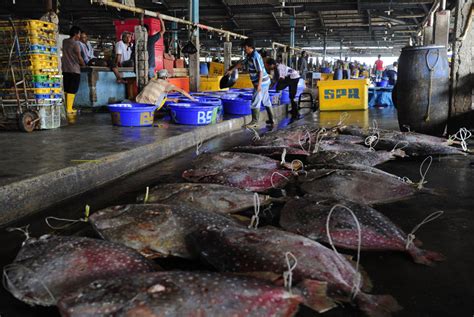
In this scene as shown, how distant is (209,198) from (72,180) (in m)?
1.98

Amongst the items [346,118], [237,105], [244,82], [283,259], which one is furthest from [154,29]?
[283,259]

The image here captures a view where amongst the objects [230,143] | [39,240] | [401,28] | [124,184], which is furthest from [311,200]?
[401,28]

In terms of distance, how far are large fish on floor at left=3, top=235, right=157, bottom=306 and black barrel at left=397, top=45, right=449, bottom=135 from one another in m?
7.18

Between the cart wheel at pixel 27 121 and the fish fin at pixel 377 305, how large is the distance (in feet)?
22.4

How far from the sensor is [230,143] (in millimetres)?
8688

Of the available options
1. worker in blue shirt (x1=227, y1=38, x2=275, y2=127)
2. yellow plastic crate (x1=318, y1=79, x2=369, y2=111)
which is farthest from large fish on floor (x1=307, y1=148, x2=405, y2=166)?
yellow plastic crate (x1=318, y1=79, x2=369, y2=111)

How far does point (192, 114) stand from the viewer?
30.3 ft

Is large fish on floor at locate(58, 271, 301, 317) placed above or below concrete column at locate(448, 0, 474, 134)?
below

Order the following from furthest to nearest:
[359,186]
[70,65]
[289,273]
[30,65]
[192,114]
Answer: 1. [70,65]
2. [192,114]
3. [30,65]
4. [359,186]
5. [289,273]

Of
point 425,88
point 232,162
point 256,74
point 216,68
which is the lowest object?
point 232,162

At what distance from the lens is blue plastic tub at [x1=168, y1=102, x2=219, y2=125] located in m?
9.20

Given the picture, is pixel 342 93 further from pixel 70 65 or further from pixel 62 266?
pixel 62 266

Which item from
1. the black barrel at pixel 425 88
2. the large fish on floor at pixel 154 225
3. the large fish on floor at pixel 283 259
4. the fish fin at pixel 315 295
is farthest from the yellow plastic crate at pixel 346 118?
the fish fin at pixel 315 295

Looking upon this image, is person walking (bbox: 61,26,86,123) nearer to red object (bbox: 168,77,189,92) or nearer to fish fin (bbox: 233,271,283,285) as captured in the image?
red object (bbox: 168,77,189,92)
